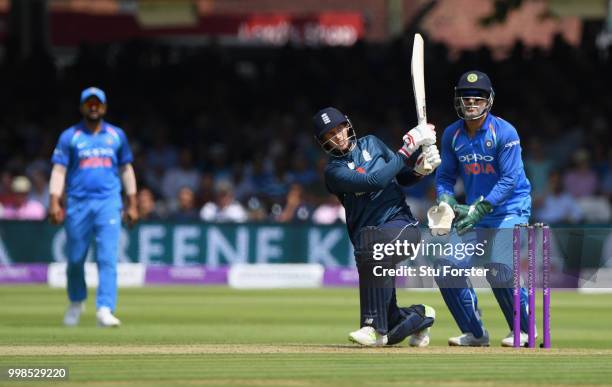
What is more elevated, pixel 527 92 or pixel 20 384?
pixel 527 92

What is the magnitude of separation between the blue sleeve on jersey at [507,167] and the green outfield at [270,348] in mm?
1059

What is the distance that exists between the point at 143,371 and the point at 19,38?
1804cm

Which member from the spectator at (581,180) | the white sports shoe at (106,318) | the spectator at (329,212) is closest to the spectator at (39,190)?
the spectator at (329,212)

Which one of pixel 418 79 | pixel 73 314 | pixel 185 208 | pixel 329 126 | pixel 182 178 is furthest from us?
pixel 182 178

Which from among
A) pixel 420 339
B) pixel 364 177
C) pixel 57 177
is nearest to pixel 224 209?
pixel 57 177

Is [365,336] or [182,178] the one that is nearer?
[365,336]

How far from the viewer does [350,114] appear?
854 inches

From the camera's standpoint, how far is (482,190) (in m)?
10.1

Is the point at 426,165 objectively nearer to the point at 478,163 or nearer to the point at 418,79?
the point at 478,163

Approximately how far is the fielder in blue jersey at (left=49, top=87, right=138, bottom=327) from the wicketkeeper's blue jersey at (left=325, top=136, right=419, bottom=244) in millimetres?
3012

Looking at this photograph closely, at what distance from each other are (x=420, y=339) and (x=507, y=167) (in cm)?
138

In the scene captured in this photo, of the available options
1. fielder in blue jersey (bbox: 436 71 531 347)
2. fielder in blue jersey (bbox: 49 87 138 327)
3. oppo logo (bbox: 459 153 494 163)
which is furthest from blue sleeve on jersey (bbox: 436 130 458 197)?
fielder in blue jersey (bbox: 49 87 138 327)

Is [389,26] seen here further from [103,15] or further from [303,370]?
[303,370]

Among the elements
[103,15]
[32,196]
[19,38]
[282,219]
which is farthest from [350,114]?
[103,15]
